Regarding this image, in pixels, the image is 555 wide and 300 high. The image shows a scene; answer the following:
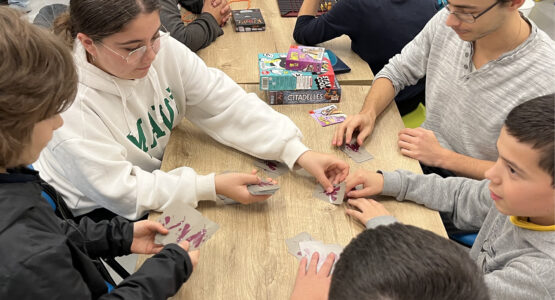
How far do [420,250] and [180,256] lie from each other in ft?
1.97

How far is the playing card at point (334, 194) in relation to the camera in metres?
1.34

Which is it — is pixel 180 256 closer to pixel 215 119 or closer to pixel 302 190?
pixel 302 190

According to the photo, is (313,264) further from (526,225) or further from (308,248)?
(526,225)

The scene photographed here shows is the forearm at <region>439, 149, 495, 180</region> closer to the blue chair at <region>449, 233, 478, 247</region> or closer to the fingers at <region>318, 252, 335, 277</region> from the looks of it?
the blue chair at <region>449, 233, 478, 247</region>

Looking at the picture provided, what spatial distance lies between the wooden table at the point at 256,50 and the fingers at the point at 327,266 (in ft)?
3.28

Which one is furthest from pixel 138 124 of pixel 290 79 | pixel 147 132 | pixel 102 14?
pixel 290 79

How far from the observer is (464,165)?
1580 millimetres

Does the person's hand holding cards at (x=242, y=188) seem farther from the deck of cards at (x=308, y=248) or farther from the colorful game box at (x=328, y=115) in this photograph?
the colorful game box at (x=328, y=115)

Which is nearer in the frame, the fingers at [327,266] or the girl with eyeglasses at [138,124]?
the fingers at [327,266]

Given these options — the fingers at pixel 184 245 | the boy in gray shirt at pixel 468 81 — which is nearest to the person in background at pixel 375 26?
the boy in gray shirt at pixel 468 81

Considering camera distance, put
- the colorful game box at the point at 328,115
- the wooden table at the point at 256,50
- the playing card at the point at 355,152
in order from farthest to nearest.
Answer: the wooden table at the point at 256,50, the colorful game box at the point at 328,115, the playing card at the point at 355,152

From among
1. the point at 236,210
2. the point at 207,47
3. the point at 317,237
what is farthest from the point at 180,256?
the point at 207,47

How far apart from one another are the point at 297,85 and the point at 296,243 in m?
0.74

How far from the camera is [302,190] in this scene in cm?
139
